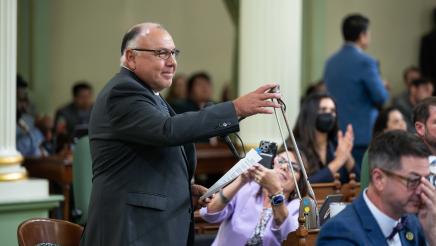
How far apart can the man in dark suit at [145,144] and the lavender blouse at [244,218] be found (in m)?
0.82

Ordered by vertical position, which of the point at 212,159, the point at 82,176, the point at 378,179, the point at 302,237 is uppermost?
the point at 378,179

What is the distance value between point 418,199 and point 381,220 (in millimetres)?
150

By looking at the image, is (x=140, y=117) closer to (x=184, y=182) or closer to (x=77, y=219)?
(x=184, y=182)

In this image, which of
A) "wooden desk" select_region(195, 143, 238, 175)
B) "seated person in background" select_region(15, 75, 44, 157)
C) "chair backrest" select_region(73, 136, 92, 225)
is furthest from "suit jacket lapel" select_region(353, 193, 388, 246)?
"seated person in background" select_region(15, 75, 44, 157)

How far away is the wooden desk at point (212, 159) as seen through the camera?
8.84 meters

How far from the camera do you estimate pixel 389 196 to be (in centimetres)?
318

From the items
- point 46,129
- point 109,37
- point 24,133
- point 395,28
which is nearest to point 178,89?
point 109,37

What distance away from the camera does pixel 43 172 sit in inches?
308

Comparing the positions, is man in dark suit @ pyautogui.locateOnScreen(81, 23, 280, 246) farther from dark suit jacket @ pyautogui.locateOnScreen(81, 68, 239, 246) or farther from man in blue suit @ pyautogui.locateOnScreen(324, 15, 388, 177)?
man in blue suit @ pyautogui.locateOnScreen(324, 15, 388, 177)

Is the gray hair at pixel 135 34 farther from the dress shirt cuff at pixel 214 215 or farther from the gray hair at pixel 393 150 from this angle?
the dress shirt cuff at pixel 214 215

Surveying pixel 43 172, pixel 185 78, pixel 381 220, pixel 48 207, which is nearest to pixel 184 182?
pixel 381 220

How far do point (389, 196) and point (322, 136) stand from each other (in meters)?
3.08

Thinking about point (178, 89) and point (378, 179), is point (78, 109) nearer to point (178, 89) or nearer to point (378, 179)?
point (178, 89)

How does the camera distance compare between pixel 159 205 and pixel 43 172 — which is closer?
pixel 159 205
